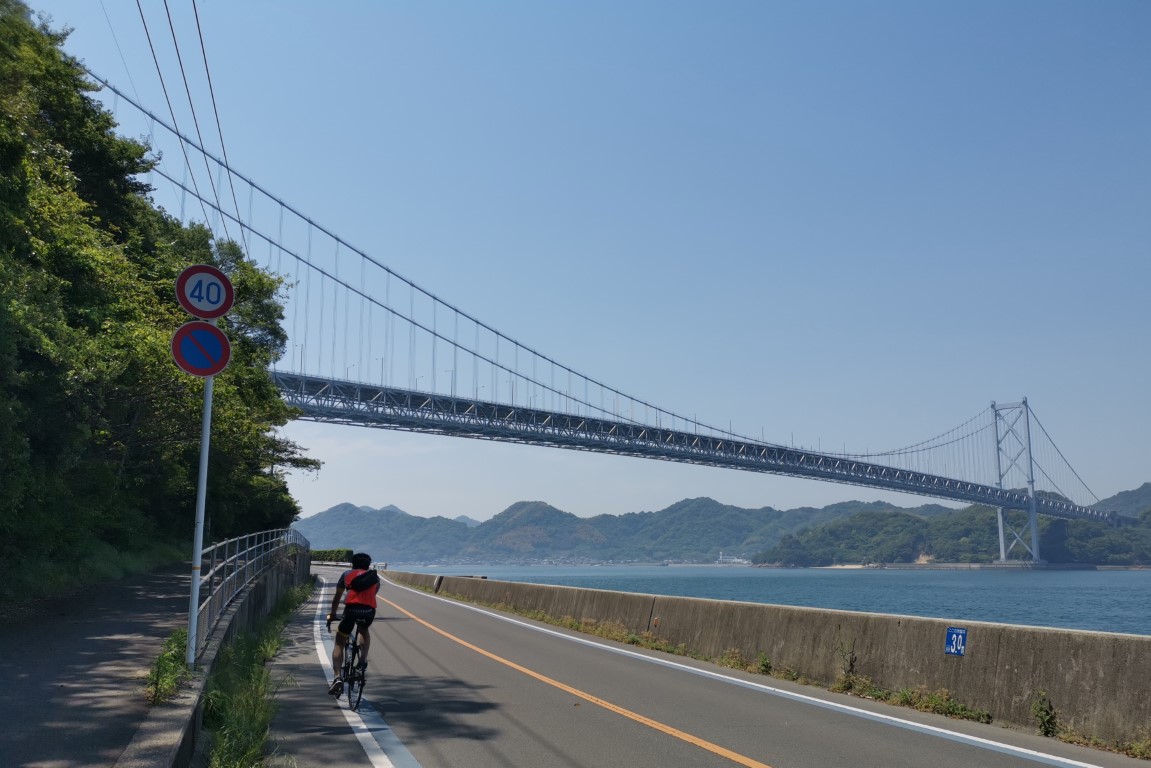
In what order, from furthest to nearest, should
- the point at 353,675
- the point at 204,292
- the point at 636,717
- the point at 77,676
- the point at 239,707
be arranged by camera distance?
the point at 353,675, the point at 204,292, the point at 636,717, the point at 77,676, the point at 239,707

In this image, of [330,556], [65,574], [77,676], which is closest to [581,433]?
[330,556]

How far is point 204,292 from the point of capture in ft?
29.0

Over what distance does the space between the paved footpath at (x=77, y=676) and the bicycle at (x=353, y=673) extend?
186 cm

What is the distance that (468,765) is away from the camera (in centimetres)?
657

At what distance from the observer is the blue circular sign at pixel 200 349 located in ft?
27.3

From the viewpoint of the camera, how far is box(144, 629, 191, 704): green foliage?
22.9 ft

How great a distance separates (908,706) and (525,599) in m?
15.7

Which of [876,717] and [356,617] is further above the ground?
[356,617]

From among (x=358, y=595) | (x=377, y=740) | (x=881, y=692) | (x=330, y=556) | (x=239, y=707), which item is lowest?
(x=330, y=556)

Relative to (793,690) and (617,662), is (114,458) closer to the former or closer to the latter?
(617,662)

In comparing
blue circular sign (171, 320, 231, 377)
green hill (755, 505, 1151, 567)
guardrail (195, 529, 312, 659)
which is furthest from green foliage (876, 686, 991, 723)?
green hill (755, 505, 1151, 567)

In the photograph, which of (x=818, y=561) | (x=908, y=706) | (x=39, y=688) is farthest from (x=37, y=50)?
(x=818, y=561)

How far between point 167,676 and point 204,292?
365 centimetres

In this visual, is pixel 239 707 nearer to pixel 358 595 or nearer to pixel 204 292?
pixel 358 595
